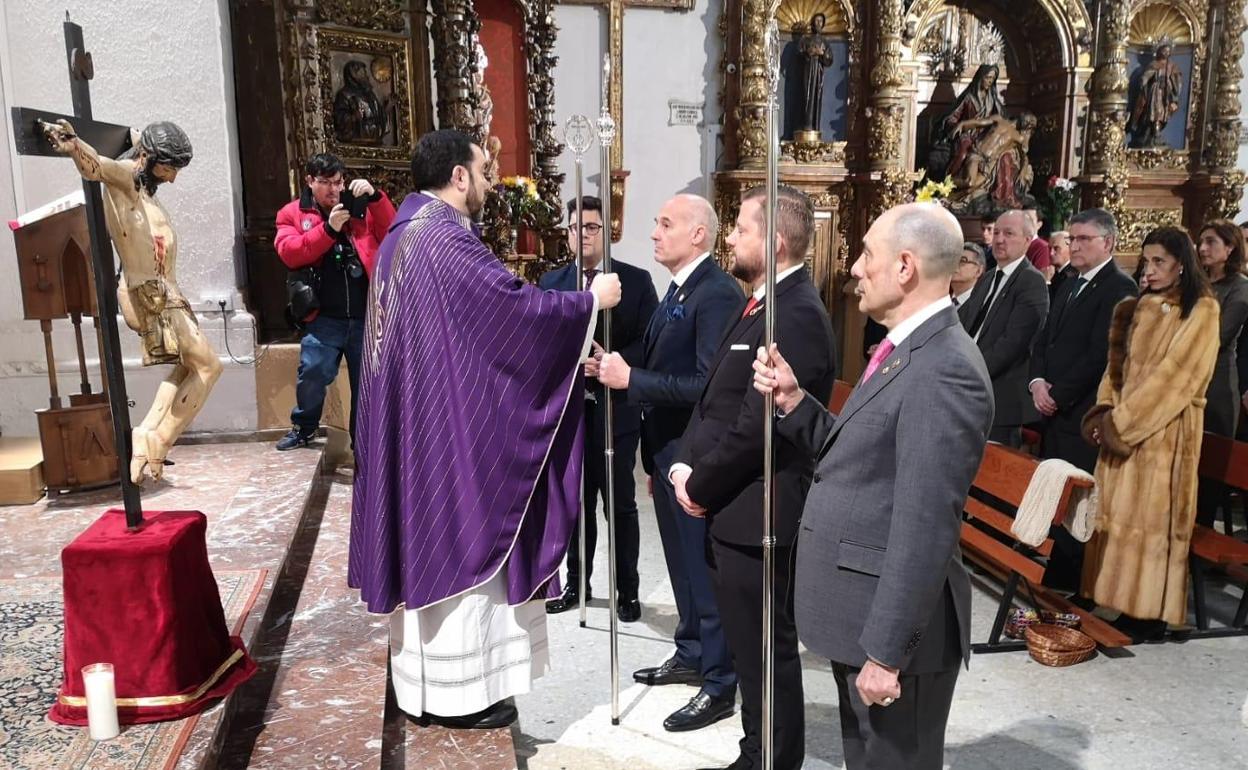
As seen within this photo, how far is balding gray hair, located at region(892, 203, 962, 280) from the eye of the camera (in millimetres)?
1830

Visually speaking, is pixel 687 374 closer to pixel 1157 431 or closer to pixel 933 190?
pixel 1157 431

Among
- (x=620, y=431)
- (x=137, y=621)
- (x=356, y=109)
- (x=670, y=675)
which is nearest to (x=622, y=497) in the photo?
(x=620, y=431)

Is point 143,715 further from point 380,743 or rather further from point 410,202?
point 410,202

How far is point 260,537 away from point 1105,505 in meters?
3.62

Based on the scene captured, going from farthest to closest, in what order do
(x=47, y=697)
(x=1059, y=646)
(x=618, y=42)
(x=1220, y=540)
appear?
(x=618, y=42) < (x=1220, y=540) < (x=1059, y=646) < (x=47, y=697)

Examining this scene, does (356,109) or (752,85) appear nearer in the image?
(356,109)

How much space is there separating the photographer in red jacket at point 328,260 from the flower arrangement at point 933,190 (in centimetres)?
629

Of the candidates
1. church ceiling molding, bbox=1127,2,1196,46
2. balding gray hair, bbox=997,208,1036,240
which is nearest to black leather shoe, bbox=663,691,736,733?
balding gray hair, bbox=997,208,1036,240

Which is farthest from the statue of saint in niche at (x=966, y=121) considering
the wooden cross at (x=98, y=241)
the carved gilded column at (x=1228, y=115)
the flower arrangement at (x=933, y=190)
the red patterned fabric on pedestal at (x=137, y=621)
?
the red patterned fabric on pedestal at (x=137, y=621)

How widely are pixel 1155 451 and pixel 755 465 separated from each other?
237cm

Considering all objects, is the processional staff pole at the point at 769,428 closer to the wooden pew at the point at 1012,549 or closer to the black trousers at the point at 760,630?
the black trousers at the point at 760,630

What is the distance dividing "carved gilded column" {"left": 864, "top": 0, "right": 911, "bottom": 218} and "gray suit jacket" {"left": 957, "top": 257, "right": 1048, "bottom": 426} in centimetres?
489

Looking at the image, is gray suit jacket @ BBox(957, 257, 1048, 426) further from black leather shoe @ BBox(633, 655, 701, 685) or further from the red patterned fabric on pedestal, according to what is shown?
the red patterned fabric on pedestal

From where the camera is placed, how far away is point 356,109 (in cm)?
604
